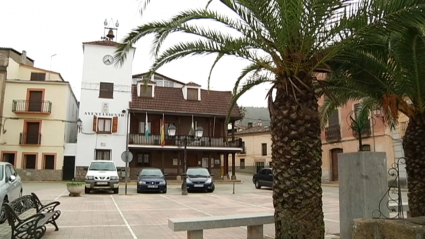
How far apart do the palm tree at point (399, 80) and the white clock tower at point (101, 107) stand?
26.6 m

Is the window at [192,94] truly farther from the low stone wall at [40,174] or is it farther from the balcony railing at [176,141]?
the low stone wall at [40,174]

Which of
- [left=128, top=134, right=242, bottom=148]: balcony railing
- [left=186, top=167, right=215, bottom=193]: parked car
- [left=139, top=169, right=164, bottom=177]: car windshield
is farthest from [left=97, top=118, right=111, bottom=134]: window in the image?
[left=186, top=167, right=215, bottom=193]: parked car

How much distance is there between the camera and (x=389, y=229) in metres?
4.13

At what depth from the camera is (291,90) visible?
5.63 m

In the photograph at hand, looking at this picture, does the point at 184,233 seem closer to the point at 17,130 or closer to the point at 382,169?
the point at 382,169

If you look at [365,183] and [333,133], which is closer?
[365,183]

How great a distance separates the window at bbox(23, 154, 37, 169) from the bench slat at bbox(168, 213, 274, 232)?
1095 inches

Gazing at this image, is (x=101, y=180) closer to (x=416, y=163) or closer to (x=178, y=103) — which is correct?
(x=416, y=163)

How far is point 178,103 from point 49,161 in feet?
40.4

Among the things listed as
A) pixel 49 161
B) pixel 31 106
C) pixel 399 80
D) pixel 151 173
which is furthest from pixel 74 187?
pixel 31 106

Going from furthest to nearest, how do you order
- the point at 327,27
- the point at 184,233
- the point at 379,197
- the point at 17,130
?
the point at 17,130 < the point at 184,233 < the point at 379,197 < the point at 327,27

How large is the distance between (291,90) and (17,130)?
3056 centimetres

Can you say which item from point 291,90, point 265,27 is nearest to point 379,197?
point 291,90

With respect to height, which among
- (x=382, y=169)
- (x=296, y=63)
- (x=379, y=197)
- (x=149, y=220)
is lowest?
(x=149, y=220)
